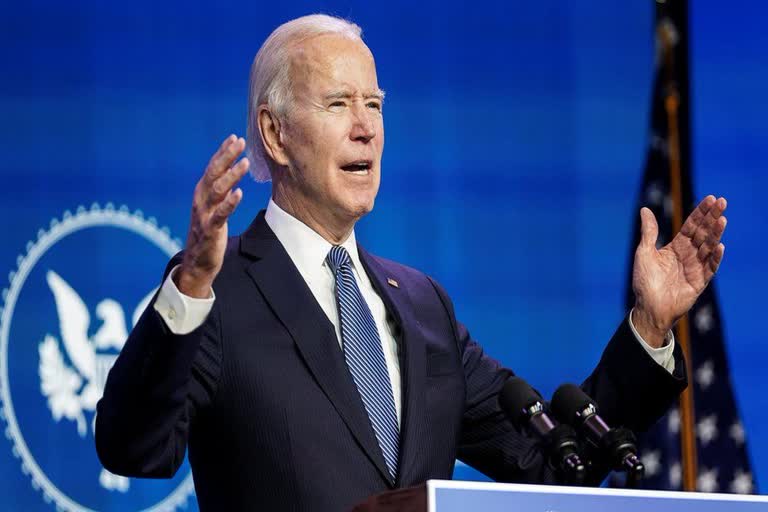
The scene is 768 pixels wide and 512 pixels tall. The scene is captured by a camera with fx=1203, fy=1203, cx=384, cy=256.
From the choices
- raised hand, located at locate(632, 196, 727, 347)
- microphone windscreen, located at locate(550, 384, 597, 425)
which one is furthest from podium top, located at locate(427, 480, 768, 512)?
raised hand, located at locate(632, 196, 727, 347)

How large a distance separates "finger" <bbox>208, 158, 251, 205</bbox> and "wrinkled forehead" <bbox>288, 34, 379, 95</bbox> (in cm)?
72

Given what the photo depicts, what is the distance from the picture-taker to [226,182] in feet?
5.62

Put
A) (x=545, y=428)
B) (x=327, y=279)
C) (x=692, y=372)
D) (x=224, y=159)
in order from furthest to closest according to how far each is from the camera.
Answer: (x=692, y=372), (x=327, y=279), (x=224, y=159), (x=545, y=428)

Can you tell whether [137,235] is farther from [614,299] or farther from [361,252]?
[614,299]

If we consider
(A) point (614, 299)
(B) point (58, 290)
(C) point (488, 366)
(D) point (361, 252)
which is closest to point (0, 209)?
(B) point (58, 290)

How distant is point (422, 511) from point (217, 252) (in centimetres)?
55

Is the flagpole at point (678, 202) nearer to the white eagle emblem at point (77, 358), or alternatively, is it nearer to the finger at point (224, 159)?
the white eagle emblem at point (77, 358)

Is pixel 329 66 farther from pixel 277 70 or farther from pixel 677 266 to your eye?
pixel 677 266

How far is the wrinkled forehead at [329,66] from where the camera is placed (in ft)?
7.89

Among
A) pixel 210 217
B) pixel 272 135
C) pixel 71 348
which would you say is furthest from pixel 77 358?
pixel 210 217

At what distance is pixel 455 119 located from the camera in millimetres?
3707

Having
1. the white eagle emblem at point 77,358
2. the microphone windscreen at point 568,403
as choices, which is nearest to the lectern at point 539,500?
the microphone windscreen at point 568,403

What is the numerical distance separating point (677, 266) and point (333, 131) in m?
0.72

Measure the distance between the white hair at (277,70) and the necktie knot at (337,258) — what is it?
0.28 meters
